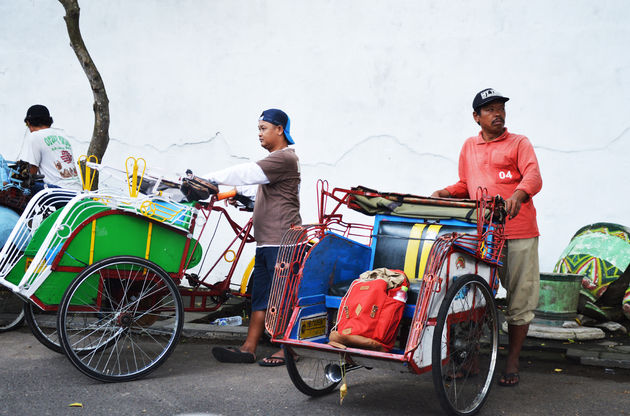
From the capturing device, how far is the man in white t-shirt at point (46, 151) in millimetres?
5609

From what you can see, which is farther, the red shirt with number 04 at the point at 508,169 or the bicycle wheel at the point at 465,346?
the red shirt with number 04 at the point at 508,169

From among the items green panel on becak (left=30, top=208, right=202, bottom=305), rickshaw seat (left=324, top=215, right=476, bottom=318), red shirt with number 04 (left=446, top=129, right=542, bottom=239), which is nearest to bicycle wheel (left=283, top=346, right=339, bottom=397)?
rickshaw seat (left=324, top=215, right=476, bottom=318)

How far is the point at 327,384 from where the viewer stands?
3.88 meters

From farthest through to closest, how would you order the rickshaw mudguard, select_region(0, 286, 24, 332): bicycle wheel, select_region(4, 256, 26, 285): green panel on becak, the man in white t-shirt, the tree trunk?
the tree trunk
the man in white t-shirt
select_region(0, 286, 24, 332): bicycle wheel
select_region(4, 256, 26, 285): green panel on becak
the rickshaw mudguard

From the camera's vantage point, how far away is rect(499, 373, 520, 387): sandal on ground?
409cm

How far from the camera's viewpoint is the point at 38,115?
5703mm

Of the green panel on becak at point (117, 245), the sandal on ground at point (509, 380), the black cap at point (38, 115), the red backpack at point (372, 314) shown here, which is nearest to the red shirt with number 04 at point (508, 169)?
the sandal on ground at point (509, 380)

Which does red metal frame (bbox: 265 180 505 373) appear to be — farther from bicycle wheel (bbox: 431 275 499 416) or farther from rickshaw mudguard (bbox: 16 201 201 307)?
rickshaw mudguard (bbox: 16 201 201 307)

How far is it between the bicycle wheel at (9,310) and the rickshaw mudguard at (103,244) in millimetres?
1244

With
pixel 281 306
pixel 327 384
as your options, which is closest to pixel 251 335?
pixel 327 384

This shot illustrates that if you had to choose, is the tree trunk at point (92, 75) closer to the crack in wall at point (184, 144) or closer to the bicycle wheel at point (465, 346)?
the crack in wall at point (184, 144)

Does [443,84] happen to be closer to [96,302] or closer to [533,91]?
[533,91]

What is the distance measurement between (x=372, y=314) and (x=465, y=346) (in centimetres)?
66

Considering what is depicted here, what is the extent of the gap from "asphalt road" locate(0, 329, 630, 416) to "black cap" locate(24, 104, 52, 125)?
84.8 inches
